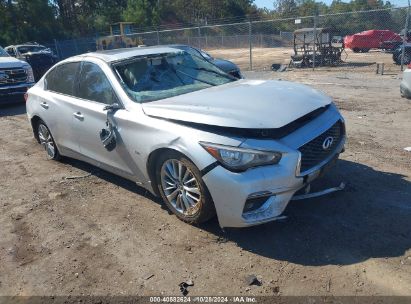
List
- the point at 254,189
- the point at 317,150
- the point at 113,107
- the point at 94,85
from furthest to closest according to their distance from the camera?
the point at 94,85
the point at 113,107
the point at 317,150
the point at 254,189

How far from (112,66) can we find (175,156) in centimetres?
152

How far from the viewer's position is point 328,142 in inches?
152

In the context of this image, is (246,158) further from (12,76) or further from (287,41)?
(287,41)

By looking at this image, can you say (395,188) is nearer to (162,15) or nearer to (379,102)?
(379,102)

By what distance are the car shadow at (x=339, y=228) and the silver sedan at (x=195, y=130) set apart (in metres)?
0.30

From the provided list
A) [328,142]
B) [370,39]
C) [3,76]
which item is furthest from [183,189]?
[370,39]

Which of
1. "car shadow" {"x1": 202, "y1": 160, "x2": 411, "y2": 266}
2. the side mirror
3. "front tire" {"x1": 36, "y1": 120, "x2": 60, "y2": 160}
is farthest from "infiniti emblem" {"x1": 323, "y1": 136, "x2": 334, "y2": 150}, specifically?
"front tire" {"x1": 36, "y1": 120, "x2": 60, "y2": 160}

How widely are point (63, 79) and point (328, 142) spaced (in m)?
3.55

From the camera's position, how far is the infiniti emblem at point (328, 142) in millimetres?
3796

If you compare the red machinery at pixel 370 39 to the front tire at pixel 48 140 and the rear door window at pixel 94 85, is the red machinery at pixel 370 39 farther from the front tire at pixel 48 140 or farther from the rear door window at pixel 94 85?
the rear door window at pixel 94 85

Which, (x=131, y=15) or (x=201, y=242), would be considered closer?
(x=201, y=242)

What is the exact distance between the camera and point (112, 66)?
14.9 feet

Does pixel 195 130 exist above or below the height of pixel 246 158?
above

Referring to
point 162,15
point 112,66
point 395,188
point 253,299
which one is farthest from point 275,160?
point 162,15
